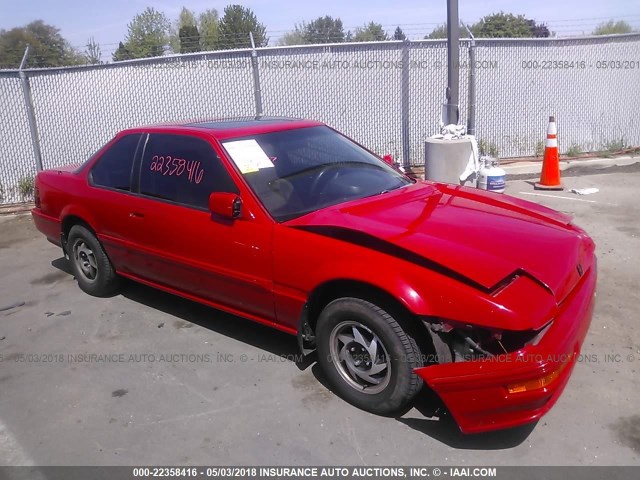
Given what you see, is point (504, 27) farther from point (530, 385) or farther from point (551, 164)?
point (530, 385)

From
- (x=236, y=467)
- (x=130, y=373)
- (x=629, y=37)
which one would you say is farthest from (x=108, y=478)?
(x=629, y=37)

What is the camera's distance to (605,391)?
3.43 meters

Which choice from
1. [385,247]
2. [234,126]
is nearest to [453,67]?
[234,126]

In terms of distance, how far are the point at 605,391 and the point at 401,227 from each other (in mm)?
1551

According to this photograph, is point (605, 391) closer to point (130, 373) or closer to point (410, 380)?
point (410, 380)

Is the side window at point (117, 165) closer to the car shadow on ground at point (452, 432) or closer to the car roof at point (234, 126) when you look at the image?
the car roof at point (234, 126)

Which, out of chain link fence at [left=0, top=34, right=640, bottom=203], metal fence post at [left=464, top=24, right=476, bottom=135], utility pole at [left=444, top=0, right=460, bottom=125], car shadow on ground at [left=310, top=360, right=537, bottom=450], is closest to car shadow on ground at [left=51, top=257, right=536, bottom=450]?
car shadow on ground at [left=310, top=360, right=537, bottom=450]

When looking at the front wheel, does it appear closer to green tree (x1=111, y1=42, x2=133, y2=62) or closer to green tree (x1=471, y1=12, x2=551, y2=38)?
green tree (x1=111, y1=42, x2=133, y2=62)

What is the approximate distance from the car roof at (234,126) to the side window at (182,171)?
0.09 meters

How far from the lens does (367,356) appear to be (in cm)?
327

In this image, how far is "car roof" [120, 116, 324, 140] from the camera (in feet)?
13.7

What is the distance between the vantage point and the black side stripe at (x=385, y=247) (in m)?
2.87

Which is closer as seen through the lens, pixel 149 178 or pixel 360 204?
pixel 360 204

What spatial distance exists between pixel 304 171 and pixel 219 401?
1601mm
